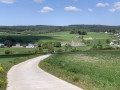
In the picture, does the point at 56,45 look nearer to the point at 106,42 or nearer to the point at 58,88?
the point at 106,42

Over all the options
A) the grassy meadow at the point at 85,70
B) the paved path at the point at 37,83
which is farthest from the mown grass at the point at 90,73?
the paved path at the point at 37,83

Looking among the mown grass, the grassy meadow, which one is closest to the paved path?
the grassy meadow

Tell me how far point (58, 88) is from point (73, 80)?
2346 mm

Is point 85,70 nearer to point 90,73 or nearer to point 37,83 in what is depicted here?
point 90,73

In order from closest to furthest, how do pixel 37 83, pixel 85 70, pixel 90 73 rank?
pixel 37 83 → pixel 90 73 → pixel 85 70

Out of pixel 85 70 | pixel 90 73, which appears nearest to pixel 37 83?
pixel 90 73

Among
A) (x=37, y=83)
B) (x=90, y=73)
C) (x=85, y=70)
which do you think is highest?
(x=37, y=83)

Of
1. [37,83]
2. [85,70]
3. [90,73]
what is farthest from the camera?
[85,70]

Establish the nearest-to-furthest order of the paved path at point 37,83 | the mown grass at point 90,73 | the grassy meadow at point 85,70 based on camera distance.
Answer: the paved path at point 37,83 → the mown grass at point 90,73 → the grassy meadow at point 85,70

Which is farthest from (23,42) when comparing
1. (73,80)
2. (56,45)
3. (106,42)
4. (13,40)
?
(73,80)

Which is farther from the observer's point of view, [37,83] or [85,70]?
[85,70]

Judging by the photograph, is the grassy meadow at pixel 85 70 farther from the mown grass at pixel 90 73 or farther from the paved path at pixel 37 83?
the paved path at pixel 37 83

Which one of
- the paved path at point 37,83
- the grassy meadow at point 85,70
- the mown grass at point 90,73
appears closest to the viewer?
the paved path at point 37,83

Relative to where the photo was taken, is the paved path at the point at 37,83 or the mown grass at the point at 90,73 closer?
the paved path at the point at 37,83
